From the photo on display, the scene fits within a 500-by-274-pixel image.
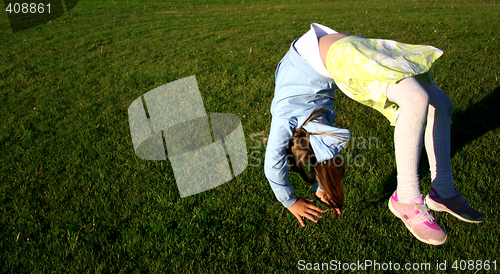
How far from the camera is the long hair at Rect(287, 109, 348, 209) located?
7.80ft

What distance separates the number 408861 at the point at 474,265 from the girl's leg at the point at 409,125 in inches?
38.4

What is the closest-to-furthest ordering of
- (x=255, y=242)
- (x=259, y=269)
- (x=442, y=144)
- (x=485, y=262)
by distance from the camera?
1. (x=442, y=144)
2. (x=485, y=262)
3. (x=259, y=269)
4. (x=255, y=242)

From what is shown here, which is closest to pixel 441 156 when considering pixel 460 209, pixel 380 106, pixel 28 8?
pixel 460 209

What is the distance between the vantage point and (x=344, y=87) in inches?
81.1

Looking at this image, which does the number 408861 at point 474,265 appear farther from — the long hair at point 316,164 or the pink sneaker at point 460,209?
the long hair at point 316,164

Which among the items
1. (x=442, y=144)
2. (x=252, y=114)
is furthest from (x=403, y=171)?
(x=252, y=114)

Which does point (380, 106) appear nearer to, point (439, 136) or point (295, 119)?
point (439, 136)

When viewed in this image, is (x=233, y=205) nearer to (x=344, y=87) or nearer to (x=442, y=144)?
(x=344, y=87)

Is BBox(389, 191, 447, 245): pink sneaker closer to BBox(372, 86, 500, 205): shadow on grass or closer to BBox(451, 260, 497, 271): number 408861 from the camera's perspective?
BBox(451, 260, 497, 271): number 408861

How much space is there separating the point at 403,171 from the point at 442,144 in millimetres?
608

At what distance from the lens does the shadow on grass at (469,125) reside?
3236 mm

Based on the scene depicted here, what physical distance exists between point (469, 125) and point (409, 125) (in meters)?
2.79

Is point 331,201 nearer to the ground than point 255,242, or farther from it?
farther from it

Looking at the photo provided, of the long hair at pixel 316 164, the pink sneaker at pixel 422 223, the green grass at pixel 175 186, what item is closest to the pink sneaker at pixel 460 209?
the green grass at pixel 175 186
